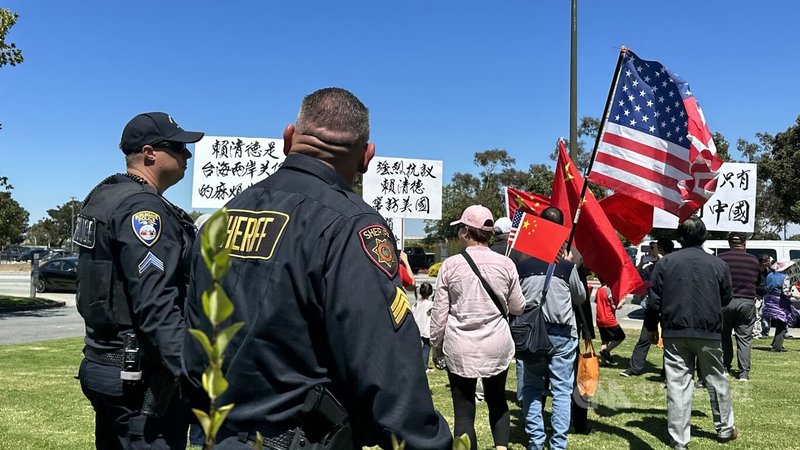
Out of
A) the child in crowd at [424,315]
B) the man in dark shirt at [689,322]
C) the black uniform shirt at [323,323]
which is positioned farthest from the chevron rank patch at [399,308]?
the child in crowd at [424,315]

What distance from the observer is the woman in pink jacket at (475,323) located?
16.0 ft

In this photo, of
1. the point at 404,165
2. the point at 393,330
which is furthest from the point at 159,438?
the point at 404,165

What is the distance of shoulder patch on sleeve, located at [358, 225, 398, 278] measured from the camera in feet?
5.67

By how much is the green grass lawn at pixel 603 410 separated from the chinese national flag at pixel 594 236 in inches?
58.4

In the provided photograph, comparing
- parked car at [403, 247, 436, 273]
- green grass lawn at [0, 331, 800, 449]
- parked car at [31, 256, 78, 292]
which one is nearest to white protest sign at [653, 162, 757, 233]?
green grass lawn at [0, 331, 800, 449]

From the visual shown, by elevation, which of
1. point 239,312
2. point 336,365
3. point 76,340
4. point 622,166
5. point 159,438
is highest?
point 622,166

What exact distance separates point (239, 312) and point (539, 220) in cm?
384

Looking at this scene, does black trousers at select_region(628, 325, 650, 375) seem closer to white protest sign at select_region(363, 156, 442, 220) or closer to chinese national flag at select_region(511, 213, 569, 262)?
white protest sign at select_region(363, 156, 442, 220)

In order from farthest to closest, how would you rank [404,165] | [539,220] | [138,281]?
[404,165] → [539,220] → [138,281]

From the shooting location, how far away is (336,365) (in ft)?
5.68

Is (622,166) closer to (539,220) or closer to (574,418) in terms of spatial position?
(539,220)

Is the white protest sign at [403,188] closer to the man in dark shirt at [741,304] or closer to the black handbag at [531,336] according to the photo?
the man in dark shirt at [741,304]

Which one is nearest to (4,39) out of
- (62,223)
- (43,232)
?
(62,223)

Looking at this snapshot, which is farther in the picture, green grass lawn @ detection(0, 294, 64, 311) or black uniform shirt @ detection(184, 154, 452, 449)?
green grass lawn @ detection(0, 294, 64, 311)
